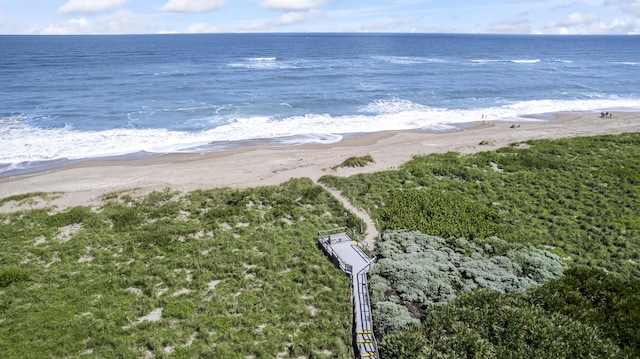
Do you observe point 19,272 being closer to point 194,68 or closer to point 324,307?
point 324,307

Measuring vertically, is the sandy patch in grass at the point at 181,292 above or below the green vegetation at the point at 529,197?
below

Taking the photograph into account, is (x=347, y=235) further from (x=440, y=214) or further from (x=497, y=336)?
(x=497, y=336)

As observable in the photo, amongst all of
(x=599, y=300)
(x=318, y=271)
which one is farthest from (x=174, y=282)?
(x=599, y=300)

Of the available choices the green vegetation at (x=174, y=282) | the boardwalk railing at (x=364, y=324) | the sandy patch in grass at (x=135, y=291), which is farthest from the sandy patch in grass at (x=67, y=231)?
the boardwalk railing at (x=364, y=324)

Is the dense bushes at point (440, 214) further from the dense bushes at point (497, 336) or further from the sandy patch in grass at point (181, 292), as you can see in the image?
the sandy patch in grass at point (181, 292)

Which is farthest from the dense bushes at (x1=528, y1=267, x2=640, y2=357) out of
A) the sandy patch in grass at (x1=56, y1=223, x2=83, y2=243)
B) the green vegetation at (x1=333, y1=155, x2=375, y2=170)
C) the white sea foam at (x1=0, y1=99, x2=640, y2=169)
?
the white sea foam at (x1=0, y1=99, x2=640, y2=169)

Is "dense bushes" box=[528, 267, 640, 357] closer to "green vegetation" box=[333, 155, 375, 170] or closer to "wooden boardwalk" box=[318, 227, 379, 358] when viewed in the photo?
"wooden boardwalk" box=[318, 227, 379, 358]
